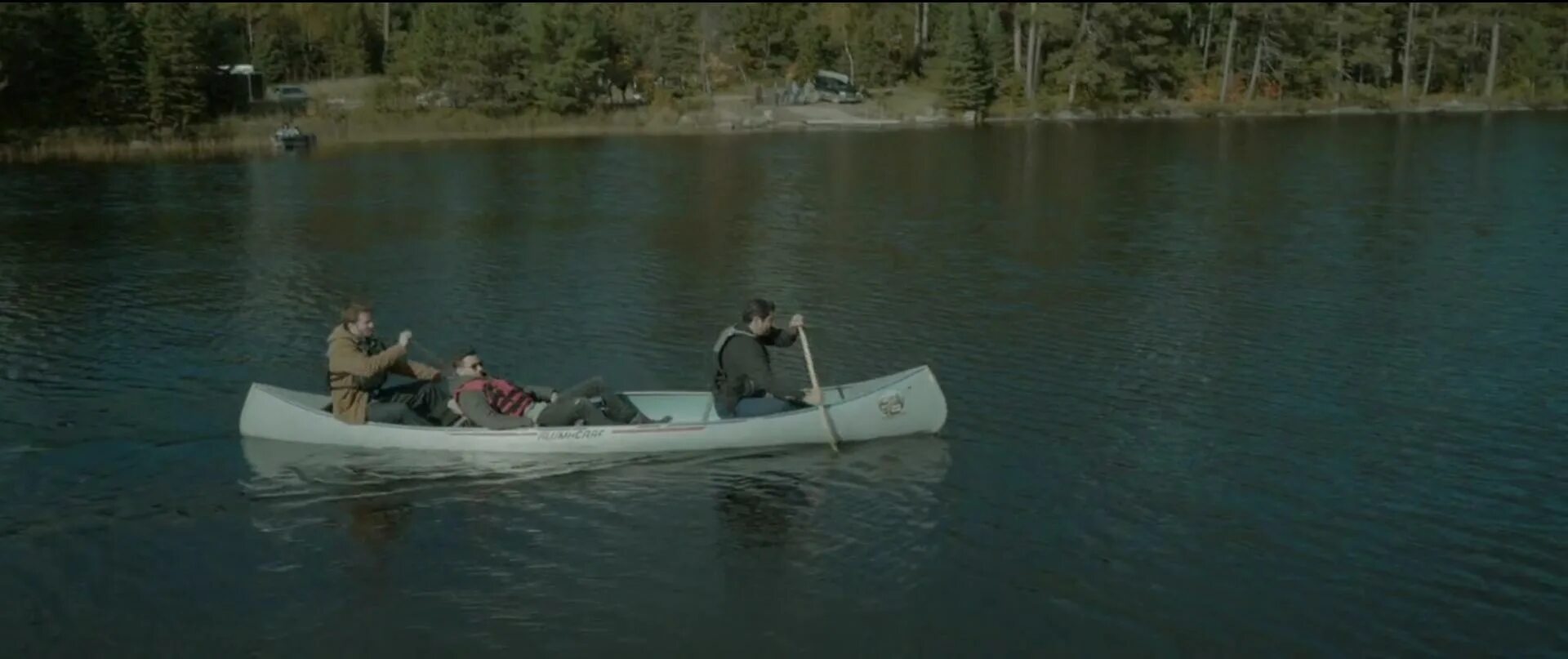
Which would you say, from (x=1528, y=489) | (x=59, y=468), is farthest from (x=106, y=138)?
(x=1528, y=489)

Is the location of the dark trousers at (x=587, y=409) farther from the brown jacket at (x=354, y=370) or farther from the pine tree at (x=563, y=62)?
the pine tree at (x=563, y=62)

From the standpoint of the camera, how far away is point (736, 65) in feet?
303

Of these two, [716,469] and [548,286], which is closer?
[716,469]

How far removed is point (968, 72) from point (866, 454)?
6701 cm

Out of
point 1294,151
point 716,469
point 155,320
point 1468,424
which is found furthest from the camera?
point 1294,151

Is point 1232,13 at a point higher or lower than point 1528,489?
higher

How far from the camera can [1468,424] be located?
16000 mm

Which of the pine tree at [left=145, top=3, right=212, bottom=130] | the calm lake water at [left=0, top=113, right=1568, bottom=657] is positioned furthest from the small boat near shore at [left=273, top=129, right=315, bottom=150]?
the calm lake water at [left=0, top=113, right=1568, bottom=657]

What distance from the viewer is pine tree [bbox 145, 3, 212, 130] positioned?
6800 centimetres

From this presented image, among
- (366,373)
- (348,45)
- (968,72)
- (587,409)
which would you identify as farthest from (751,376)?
(348,45)

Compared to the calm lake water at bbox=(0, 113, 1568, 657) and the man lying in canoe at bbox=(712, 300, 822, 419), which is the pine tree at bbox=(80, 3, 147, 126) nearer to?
the calm lake water at bbox=(0, 113, 1568, 657)

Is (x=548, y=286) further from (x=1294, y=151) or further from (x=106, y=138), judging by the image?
(x=106, y=138)

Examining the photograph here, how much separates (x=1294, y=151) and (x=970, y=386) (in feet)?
135

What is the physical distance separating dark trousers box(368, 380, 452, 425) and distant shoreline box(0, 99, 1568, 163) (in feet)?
157
